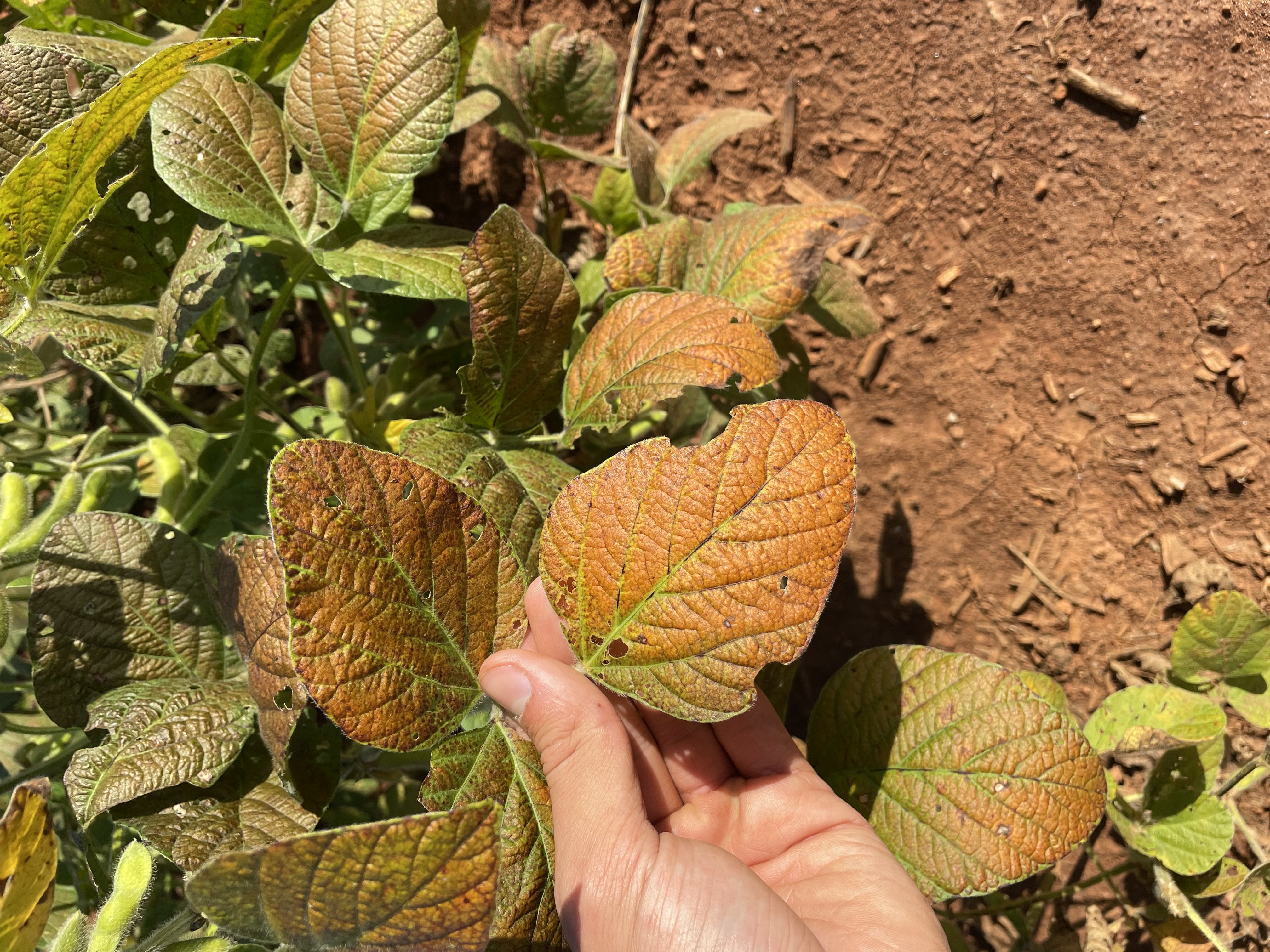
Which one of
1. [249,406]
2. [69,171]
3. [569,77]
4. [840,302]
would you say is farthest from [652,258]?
[69,171]

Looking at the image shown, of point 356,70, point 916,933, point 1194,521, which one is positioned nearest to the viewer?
point 916,933

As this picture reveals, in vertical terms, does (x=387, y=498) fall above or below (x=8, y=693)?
above

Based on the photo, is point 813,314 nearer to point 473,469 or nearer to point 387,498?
point 473,469

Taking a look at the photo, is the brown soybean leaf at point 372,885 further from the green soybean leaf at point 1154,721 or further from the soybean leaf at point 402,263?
the green soybean leaf at point 1154,721

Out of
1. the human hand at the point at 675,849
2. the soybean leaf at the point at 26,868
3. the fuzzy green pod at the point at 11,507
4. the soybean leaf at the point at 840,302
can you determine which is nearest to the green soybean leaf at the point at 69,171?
the fuzzy green pod at the point at 11,507

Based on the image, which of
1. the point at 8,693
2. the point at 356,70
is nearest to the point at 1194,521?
the point at 356,70

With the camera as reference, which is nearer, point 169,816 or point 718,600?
point 718,600

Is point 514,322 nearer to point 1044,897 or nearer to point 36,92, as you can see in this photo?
point 36,92
